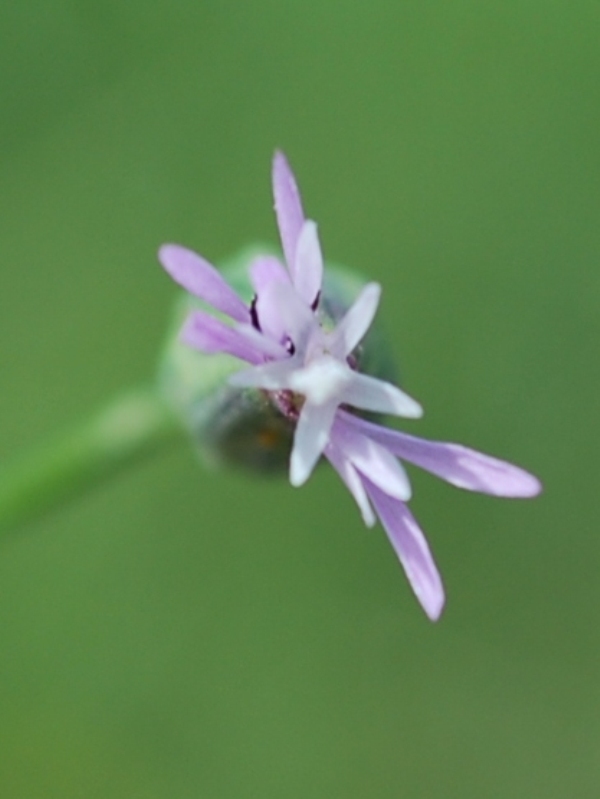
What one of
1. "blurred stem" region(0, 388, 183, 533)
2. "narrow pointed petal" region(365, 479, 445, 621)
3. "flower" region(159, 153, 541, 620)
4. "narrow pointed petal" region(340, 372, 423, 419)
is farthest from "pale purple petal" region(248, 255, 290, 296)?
"blurred stem" region(0, 388, 183, 533)

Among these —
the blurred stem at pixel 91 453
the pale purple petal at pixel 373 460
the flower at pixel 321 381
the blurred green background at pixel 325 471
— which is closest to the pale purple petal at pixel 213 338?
the flower at pixel 321 381

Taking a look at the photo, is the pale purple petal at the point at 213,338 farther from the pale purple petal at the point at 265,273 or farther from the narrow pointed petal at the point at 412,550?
the narrow pointed petal at the point at 412,550

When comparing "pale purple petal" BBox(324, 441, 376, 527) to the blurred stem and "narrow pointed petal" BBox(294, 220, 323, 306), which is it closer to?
"narrow pointed petal" BBox(294, 220, 323, 306)

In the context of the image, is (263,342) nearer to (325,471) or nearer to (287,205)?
(287,205)

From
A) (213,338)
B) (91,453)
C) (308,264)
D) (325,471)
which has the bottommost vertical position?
(213,338)

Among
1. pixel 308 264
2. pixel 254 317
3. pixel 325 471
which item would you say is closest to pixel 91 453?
pixel 254 317

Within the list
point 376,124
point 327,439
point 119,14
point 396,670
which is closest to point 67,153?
point 119,14
